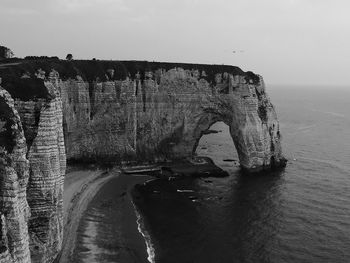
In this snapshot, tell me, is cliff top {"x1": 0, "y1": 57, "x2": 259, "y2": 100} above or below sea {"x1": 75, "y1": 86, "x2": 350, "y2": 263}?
above

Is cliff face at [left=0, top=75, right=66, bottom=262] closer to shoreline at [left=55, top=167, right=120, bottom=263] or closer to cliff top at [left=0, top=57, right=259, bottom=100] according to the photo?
shoreline at [left=55, top=167, right=120, bottom=263]

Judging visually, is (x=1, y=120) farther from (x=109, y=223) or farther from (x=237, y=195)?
(x=237, y=195)

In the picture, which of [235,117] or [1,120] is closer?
[1,120]

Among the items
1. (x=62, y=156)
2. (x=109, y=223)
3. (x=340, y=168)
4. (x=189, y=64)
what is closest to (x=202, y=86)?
(x=189, y=64)

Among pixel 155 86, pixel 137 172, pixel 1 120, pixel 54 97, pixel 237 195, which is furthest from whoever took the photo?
pixel 155 86

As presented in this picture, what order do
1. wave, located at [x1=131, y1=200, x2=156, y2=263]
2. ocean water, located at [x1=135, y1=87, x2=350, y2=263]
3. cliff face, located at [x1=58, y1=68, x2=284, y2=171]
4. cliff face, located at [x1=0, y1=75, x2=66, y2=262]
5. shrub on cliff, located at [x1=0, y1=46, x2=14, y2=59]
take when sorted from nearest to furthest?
1. cliff face, located at [x1=0, y1=75, x2=66, y2=262]
2. wave, located at [x1=131, y1=200, x2=156, y2=263]
3. ocean water, located at [x1=135, y1=87, x2=350, y2=263]
4. cliff face, located at [x1=58, y1=68, x2=284, y2=171]
5. shrub on cliff, located at [x1=0, y1=46, x2=14, y2=59]

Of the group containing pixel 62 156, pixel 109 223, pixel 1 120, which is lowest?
pixel 109 223

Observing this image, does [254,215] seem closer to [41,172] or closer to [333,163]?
[41,172]

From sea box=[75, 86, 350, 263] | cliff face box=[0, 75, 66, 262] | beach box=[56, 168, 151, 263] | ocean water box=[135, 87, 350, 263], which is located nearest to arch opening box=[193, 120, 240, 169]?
sea box=[75, 86, 350, 263]
